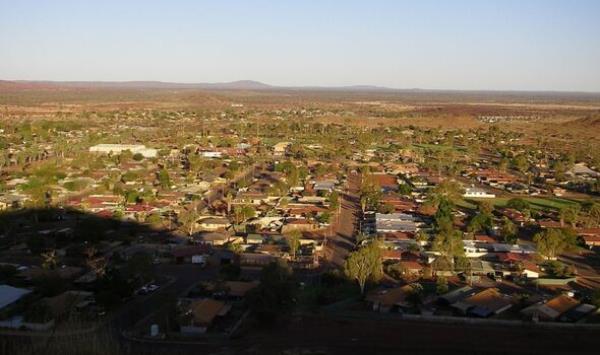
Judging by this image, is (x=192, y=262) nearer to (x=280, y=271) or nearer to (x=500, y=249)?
(x=280, y=271)

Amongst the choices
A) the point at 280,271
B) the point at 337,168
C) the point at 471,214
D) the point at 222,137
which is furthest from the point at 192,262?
the point at 222,137

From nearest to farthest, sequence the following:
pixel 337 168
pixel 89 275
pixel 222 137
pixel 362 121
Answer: pixel 89 275
pixel 337 168
pixel 222 137
pixel 362 121

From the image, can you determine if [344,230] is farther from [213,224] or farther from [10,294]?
[10,294]

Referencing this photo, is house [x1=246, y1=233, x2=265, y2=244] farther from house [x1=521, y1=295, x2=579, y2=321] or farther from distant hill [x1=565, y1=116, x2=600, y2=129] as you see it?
distant hill [x1=565, y1=116, x2=600, y2=129]

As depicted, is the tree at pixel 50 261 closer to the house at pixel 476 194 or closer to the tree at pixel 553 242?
the tree at pixel 553 242

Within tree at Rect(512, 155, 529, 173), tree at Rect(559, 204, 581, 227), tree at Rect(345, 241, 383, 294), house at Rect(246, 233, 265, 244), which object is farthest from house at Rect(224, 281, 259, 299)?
tree at Rect(512, 155, 529, 173)

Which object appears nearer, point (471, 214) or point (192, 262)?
point (192, 262)

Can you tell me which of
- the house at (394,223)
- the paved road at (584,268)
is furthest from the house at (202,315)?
the paved road at (584,268)
